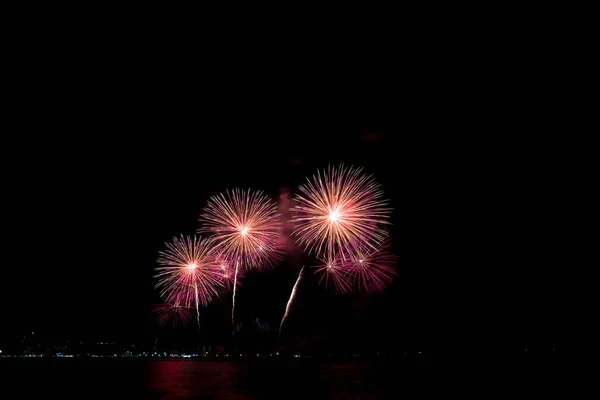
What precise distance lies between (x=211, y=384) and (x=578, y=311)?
5966 cm

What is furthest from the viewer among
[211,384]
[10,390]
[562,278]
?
[562,278]

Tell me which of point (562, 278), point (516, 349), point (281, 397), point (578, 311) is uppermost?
point (562, 278)

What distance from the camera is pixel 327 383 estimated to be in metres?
17.8

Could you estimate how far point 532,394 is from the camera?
49.0ft

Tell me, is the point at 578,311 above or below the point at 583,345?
above

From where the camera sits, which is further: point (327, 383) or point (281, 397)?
point (327, 383)

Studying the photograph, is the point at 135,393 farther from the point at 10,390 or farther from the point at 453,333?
the point at 453,333

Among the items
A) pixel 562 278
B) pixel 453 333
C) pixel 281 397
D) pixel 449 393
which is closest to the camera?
pixel 281 397

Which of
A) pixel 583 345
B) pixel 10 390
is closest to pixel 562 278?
pixel 583 345

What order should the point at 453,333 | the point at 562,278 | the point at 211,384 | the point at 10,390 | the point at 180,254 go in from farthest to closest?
A: the point at 453,333 < the point at 562,278 < the point at 180,254 < the point at 211,384 < the point at 10,390

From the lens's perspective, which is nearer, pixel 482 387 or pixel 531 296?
pixel 482 387

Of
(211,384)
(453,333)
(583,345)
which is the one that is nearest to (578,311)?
(583,345)

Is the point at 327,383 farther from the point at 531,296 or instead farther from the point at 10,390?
the point at 531,296

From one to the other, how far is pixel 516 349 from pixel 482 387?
5792cm
